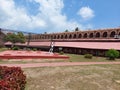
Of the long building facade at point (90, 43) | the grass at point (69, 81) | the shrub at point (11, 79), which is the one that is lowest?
the grass at point (69, 81)

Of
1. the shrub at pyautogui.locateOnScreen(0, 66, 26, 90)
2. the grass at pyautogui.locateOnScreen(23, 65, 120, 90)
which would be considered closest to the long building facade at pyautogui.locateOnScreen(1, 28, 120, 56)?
the grass at pyautogui.locateOnScreen(23, 65, 120, 90)

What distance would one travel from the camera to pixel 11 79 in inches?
338

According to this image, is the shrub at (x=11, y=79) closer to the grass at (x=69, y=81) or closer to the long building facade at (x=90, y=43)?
the grass at (x=69, y=81)

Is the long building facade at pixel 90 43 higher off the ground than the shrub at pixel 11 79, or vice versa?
the long building facade at pixel 90 43

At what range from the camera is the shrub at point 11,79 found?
7.12 meters

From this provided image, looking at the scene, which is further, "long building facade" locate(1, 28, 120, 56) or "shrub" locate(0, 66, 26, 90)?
"long building facade" locate(1, 28, 120, 56)

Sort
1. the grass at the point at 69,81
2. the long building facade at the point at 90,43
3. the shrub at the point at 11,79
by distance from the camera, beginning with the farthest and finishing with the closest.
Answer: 1. the long building facade at the point at 90,43
2. the grass at the point at 69,81
3. the shrub at the point at 11,79

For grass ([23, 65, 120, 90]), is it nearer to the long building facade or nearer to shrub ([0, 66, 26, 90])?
shrub ([0, 66, 26, 90])

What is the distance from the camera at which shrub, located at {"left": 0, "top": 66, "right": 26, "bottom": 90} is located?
7116 millimetres

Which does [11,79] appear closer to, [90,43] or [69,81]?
[69,81]

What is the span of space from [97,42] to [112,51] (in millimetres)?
9992

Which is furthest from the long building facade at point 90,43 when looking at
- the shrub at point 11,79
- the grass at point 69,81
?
the shrub at point 11,79

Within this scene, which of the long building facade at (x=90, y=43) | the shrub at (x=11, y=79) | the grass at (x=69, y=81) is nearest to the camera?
the shrub at (x=11, y=79)

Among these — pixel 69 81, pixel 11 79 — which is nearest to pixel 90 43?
pixel 69 81
